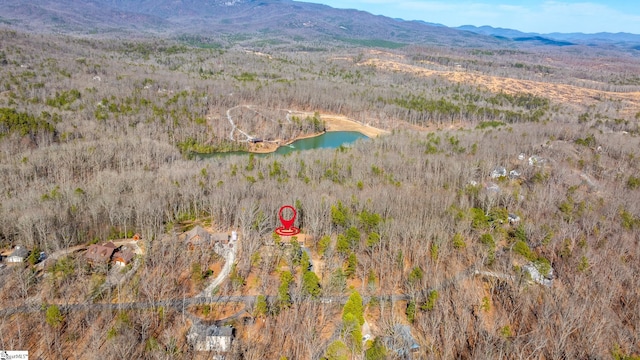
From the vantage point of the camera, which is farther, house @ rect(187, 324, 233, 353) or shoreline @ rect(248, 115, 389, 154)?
shoreline @ rect(248, 115, 389, 154)

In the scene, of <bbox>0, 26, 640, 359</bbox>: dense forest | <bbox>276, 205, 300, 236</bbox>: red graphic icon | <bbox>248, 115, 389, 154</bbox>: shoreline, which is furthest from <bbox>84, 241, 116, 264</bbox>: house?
<bbox>248, 115, 389, 154</bbox>: shoreline

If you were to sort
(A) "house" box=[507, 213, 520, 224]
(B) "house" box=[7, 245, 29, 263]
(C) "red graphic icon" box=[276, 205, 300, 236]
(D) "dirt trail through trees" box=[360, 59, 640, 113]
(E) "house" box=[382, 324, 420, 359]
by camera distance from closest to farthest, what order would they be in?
1. (E) "house" box=[382, 324, 420, 359]
2. (B) "house" box=[7, 245, 29, 263]
3. (C) "red graphic icon" box=[276, 205, 300, 236]
4. (A) "house" box=[507, 213, 520, 224]
5. (D) "dirt trail through trees" box=[360, 59, 640, 113]

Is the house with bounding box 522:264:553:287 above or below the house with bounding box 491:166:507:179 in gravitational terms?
below

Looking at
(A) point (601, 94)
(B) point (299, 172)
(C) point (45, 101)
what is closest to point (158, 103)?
(C) point (45, 101)

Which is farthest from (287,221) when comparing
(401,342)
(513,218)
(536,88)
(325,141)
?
(536,88)

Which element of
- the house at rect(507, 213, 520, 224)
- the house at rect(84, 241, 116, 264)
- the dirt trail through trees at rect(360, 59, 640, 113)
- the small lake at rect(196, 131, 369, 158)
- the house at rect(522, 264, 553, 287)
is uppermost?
the dirt trail through trees at rect(360, 59, 640, 113)

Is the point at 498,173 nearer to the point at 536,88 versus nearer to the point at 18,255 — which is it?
the point at 18,255

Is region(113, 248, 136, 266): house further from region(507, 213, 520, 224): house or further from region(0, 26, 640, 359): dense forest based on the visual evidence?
region(507, 213, 520, 224): house
